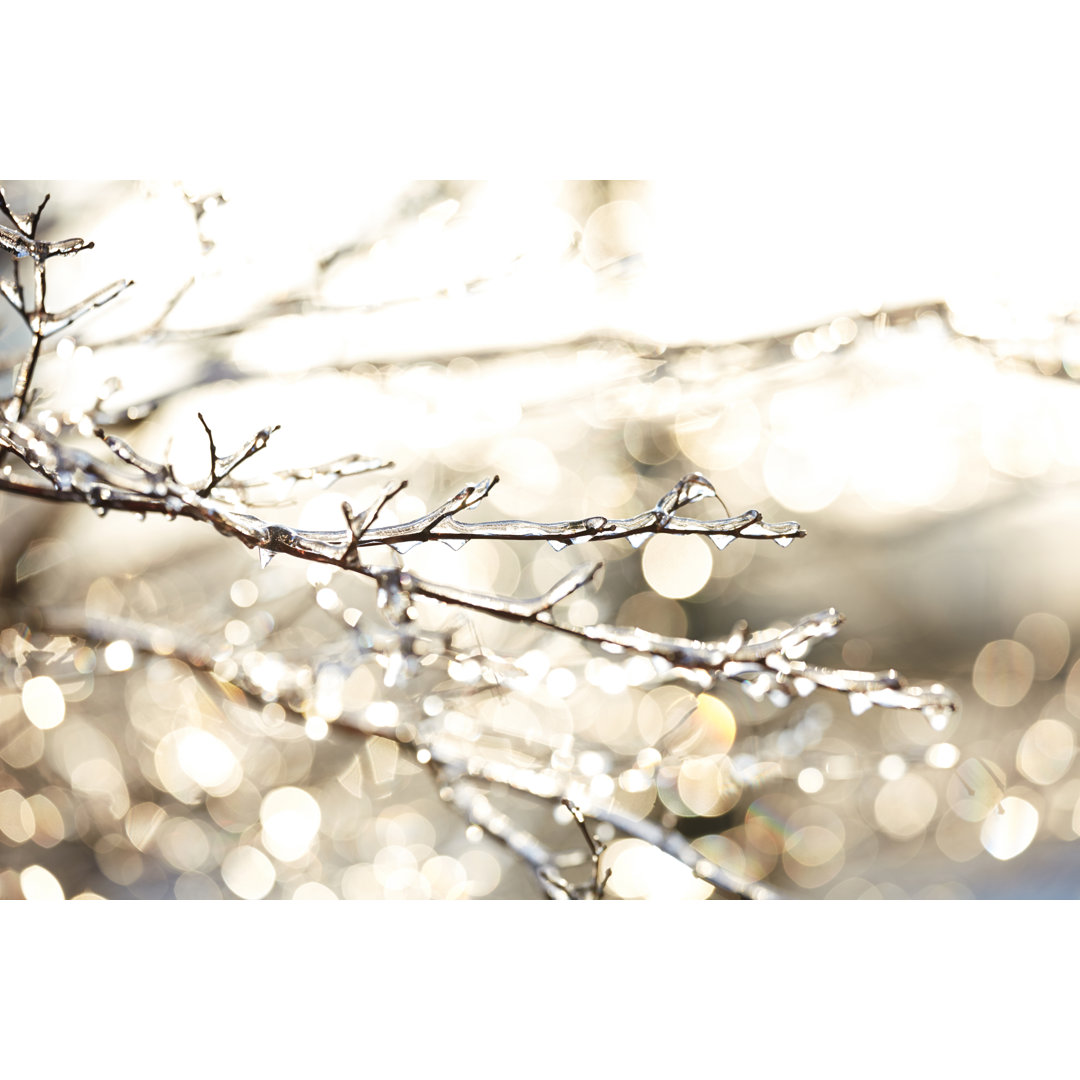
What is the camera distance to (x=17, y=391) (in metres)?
0.78

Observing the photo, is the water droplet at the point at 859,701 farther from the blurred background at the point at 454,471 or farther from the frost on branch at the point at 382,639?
the blurred background at the point at 454,471

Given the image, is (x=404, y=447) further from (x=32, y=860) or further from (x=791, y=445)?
(x=32, y=860)

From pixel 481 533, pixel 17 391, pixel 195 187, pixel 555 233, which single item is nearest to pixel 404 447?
pixel 555 233

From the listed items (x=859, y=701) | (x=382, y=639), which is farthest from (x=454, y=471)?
(x=859, y=701)

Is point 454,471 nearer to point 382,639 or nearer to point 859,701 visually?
point 382,639

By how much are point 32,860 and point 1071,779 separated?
15.6ft

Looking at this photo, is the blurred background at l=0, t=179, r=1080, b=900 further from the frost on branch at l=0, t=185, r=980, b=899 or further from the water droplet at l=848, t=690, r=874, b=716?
the water droplet at l=848, t=690, r=874, b=716

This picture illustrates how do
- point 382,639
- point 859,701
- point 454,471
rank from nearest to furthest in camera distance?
point 859,701 → point 382,639 → point 454,471

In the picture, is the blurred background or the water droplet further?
the blurred background

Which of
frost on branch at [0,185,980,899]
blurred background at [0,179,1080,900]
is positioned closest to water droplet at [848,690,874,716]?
frost on branch at [0,185,980,899]

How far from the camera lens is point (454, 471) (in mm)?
2070

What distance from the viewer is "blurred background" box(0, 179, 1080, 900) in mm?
1202

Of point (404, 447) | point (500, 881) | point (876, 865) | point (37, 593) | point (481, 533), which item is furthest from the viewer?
point (876, 865)

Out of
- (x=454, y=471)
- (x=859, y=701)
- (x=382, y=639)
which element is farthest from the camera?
(x=454, y=471)
